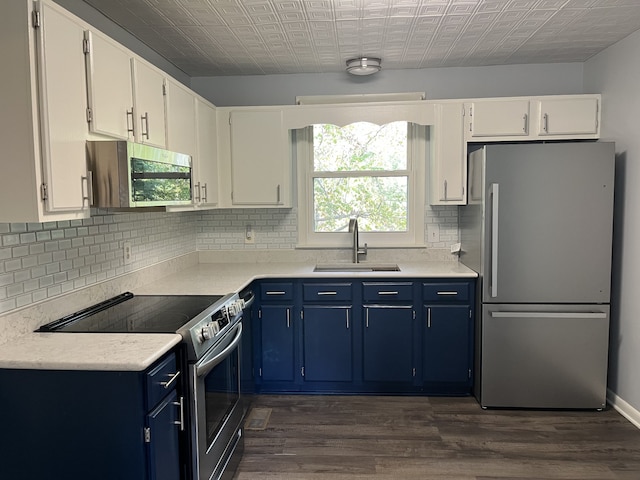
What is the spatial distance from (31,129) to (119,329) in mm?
864

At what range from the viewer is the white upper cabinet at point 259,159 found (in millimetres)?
3668

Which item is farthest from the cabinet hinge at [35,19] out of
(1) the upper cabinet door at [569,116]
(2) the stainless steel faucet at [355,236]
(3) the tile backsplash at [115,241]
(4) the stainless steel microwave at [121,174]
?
(1) the upper cabinet door at [569,116]

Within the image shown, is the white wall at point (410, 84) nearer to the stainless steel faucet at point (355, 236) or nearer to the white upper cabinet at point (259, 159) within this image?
the white upper cabinet at point (259, 159)

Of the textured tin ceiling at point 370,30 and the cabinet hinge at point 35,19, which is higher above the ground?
the textured tin ceiling at point 370,30

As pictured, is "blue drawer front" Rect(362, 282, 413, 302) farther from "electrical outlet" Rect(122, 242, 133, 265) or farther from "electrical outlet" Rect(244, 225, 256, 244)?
"electrical outlet" Rect(122, 242, 133, 265)

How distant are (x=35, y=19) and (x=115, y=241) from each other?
4.48ft

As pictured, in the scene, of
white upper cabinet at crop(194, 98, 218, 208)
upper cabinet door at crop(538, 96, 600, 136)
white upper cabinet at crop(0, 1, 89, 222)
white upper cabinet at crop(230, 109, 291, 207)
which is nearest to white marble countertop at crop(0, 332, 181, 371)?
white upper cabinet at crop(0, 1, 89, 222)

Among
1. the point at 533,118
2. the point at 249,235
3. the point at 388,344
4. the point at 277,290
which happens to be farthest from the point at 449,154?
the point at 249,235

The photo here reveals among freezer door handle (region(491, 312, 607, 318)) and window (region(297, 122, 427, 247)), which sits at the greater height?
window (region(297, 122, 427, 247))

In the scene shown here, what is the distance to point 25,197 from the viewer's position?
162 centimetres

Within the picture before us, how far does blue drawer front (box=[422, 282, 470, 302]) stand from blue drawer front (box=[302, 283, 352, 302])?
55 centimetres

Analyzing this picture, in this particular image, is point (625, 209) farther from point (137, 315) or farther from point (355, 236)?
point (137, 315)

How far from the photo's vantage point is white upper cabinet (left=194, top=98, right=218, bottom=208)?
323cm

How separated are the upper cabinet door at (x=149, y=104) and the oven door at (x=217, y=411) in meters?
1.09
